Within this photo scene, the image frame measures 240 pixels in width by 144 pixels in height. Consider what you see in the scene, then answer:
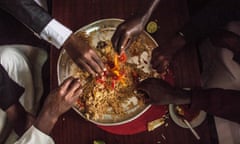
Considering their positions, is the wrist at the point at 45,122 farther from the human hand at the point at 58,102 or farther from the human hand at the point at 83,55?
the human hand at the point at 83,55

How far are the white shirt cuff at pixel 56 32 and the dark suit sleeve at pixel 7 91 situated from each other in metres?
0.22

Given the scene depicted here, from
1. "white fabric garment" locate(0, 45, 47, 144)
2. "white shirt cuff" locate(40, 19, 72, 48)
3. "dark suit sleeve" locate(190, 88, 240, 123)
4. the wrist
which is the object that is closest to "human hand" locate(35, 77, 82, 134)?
the wrist

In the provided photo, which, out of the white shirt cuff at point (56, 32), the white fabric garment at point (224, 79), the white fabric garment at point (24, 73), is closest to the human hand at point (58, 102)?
the white shirt cuff at point (56, 32)

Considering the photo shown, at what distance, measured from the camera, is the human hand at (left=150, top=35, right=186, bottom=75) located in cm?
143

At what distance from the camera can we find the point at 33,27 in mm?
1421

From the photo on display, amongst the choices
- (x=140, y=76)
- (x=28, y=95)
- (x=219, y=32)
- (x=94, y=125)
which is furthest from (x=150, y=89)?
(x=28, y=95)

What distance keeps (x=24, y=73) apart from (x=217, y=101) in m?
0.72

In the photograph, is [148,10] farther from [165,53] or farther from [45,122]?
[45,122]

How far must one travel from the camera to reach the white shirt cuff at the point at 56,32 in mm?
1384

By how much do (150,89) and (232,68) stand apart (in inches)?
14.5

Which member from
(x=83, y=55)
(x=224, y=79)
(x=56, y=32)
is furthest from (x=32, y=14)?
(x=224, y=79)

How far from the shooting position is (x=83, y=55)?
1355 mm

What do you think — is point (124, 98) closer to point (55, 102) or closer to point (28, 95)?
point (55, 102)

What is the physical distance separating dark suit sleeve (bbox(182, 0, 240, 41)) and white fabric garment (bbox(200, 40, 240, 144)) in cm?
15
